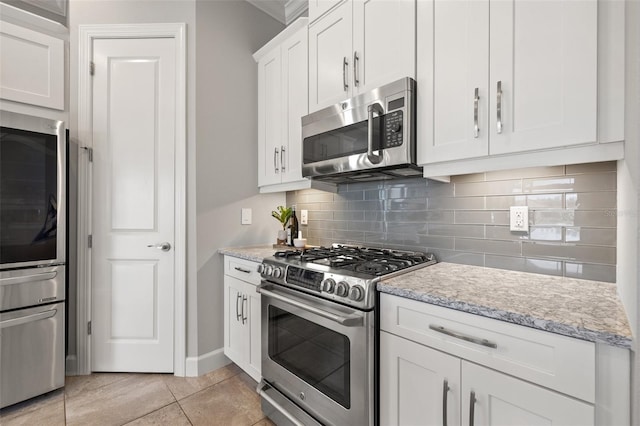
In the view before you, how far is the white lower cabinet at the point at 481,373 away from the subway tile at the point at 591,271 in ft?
2.15

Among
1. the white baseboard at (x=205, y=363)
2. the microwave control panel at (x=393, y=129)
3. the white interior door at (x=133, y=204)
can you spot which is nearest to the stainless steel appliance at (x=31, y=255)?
the white interior door at (x=133, y=204)

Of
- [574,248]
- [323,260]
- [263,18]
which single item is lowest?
[323,260]

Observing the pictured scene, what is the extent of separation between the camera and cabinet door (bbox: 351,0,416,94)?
1521 mm

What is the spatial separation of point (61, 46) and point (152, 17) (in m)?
0.70

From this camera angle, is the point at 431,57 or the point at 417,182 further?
the point at 417,182

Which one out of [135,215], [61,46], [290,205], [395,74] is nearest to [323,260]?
[395,74]

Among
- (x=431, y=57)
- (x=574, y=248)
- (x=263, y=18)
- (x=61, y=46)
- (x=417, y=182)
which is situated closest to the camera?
(x=574, y=248)

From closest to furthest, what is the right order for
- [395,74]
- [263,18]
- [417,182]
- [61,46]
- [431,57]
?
1. [431,57]
2. [395,74]
3. [417,182]
4. [61,46]
5. [263,18]

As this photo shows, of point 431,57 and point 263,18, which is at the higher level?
point 263,18

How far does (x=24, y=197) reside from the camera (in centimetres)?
192

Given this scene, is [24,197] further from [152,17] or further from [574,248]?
[574,248]

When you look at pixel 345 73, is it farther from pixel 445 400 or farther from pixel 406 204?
pixel 445 400

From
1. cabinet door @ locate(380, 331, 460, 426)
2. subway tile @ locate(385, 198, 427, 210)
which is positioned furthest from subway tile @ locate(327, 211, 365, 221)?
cabinet door @ locate(380, 331, 460, 426)

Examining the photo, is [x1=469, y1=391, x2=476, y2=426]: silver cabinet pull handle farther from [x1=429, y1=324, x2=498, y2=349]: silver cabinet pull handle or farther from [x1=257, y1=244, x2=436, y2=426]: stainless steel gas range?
[x1=257, y1=244, x2=436, y2=426]: stainless steel gas range
